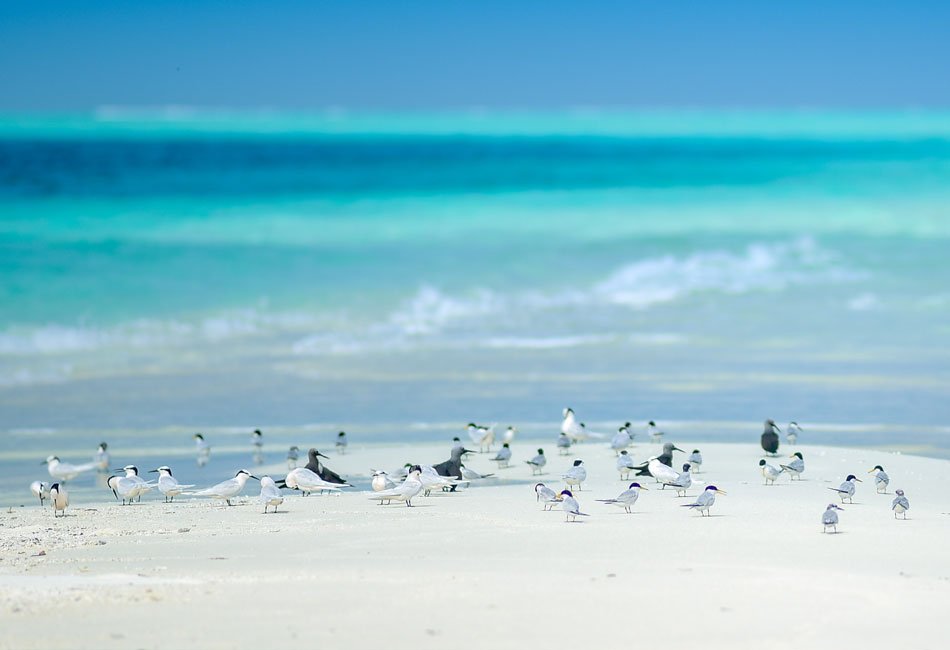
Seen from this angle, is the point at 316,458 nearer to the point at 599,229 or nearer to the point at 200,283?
the point at 200,283

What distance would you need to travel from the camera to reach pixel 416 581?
820cm

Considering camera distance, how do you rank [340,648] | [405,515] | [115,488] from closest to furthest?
[340,648] → [405,515] → [115,488]

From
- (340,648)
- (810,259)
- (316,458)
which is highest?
(810,259)

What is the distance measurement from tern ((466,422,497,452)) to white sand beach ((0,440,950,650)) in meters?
1.71

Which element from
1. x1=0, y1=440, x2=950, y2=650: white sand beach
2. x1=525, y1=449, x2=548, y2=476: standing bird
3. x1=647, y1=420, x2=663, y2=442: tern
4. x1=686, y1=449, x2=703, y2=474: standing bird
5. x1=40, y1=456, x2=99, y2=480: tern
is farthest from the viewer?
x1=647, y1=420, x2=663, y2=442: tern

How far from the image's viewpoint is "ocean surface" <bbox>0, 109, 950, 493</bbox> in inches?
595

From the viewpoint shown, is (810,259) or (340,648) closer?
(340,648)

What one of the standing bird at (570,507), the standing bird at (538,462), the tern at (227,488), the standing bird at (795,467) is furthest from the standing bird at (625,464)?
the tern at (227,488)

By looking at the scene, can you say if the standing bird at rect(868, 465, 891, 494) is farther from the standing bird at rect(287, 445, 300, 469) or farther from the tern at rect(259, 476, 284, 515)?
the standing bird at rect(287, 445, 300, 469)

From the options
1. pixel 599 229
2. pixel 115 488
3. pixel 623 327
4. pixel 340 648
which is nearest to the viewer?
pixel 340 648

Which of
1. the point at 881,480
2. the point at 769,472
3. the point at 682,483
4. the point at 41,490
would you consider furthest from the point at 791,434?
the point at 41,490

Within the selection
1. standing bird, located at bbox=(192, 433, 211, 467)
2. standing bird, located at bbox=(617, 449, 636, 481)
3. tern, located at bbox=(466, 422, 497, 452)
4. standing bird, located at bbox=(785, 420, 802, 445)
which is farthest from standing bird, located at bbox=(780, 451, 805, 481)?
standing bird, located at bbox=(192, 433, 211, 467)

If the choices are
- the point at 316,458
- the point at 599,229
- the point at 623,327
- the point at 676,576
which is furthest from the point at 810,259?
the point at 676,576

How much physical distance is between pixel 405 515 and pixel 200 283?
55.8 ft
